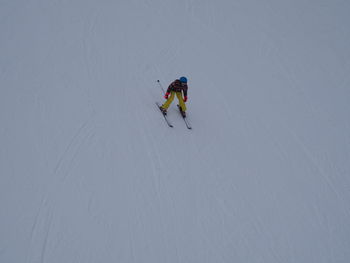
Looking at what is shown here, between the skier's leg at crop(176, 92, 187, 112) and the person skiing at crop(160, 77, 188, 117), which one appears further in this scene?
the skier's leg at crop(176, 92, 187, 112)

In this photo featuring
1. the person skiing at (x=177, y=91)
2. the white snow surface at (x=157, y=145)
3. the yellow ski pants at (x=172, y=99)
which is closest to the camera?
the white snow surface at (x=157, y=145)

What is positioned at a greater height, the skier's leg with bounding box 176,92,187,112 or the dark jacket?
the dark jacket

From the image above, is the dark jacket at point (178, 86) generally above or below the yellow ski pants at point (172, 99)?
above

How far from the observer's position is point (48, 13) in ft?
34.5

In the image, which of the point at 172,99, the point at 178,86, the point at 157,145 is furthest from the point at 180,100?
the point at 157,145

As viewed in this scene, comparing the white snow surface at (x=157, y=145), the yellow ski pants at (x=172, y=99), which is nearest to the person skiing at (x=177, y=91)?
the yellow ski pants at (x=172, y=99)

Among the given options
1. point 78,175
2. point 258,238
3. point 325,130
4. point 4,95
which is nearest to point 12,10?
point 4,95

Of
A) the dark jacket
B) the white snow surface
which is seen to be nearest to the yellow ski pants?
the dark jacket

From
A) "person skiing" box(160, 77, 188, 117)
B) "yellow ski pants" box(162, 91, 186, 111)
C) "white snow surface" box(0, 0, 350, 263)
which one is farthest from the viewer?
"yellow ski pants" box(162, 91, 186, 111)

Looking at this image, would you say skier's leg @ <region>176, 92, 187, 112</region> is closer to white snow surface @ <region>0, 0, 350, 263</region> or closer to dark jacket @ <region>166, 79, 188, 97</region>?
dark jacket @ <region>166, 79, 188, 97</region>

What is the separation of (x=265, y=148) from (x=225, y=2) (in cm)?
1013

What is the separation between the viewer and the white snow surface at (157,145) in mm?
5246

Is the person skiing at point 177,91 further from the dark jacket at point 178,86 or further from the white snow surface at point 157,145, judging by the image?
the white snow surface at point 157,145

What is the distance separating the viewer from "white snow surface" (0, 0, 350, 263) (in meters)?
5.25
